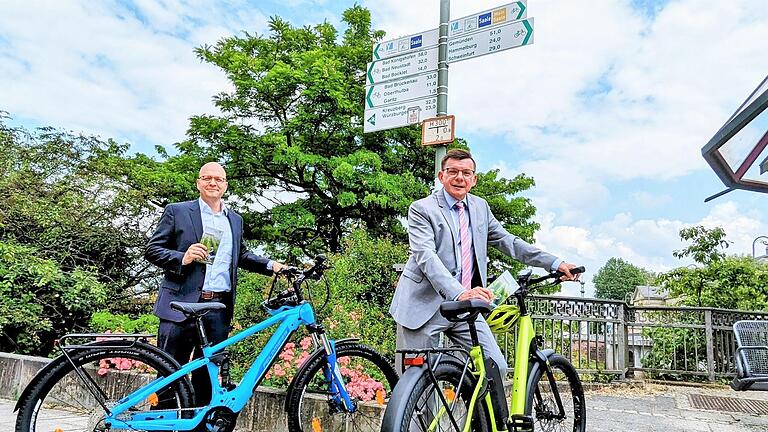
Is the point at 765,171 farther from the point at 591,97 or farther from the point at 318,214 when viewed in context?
the point at 318,214

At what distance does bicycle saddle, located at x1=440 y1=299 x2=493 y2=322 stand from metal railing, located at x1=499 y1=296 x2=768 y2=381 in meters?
3.72

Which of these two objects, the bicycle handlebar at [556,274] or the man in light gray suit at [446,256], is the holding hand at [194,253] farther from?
the bicycle handlebar at [556,274]

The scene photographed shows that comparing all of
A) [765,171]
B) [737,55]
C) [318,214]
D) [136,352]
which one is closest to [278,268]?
[136,352]

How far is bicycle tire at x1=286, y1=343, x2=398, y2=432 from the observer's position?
9.75ft

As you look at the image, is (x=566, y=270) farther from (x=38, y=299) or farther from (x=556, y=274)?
(x=38, y=299)

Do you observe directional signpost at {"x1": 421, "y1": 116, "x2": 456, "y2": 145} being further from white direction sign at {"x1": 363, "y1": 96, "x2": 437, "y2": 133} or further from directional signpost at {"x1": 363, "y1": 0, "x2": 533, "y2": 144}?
white direction sign at {"x1": 363, "y1": 96, "x2": 437, "y2": 133}

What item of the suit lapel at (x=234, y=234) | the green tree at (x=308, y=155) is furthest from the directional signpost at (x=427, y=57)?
the green tree at (x=308, y=155)

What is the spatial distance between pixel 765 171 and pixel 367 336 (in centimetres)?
452

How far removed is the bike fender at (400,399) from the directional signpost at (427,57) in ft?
8.40

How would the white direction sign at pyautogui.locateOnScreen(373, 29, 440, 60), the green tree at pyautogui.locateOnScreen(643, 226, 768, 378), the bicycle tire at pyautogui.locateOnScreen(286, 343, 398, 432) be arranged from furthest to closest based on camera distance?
the green tree at pyautogui.locateOnScreen(643, 226, 768, 378)
the white direction sign at pyautogui.locateOnScreen(373, 29, 440, 60)
the bicycle tire at pyautogui.locateOnScreen(286, 343, 398, 432)

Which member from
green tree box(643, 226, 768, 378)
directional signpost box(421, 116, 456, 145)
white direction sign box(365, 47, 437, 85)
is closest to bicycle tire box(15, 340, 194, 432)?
directional signpost box(421, 116, 456, 145)

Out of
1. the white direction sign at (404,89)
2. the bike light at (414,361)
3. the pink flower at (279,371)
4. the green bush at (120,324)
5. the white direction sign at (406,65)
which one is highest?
the white direction sign at (406,65)

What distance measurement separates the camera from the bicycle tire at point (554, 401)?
2770 millimetres

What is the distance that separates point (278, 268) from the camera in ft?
10.2
